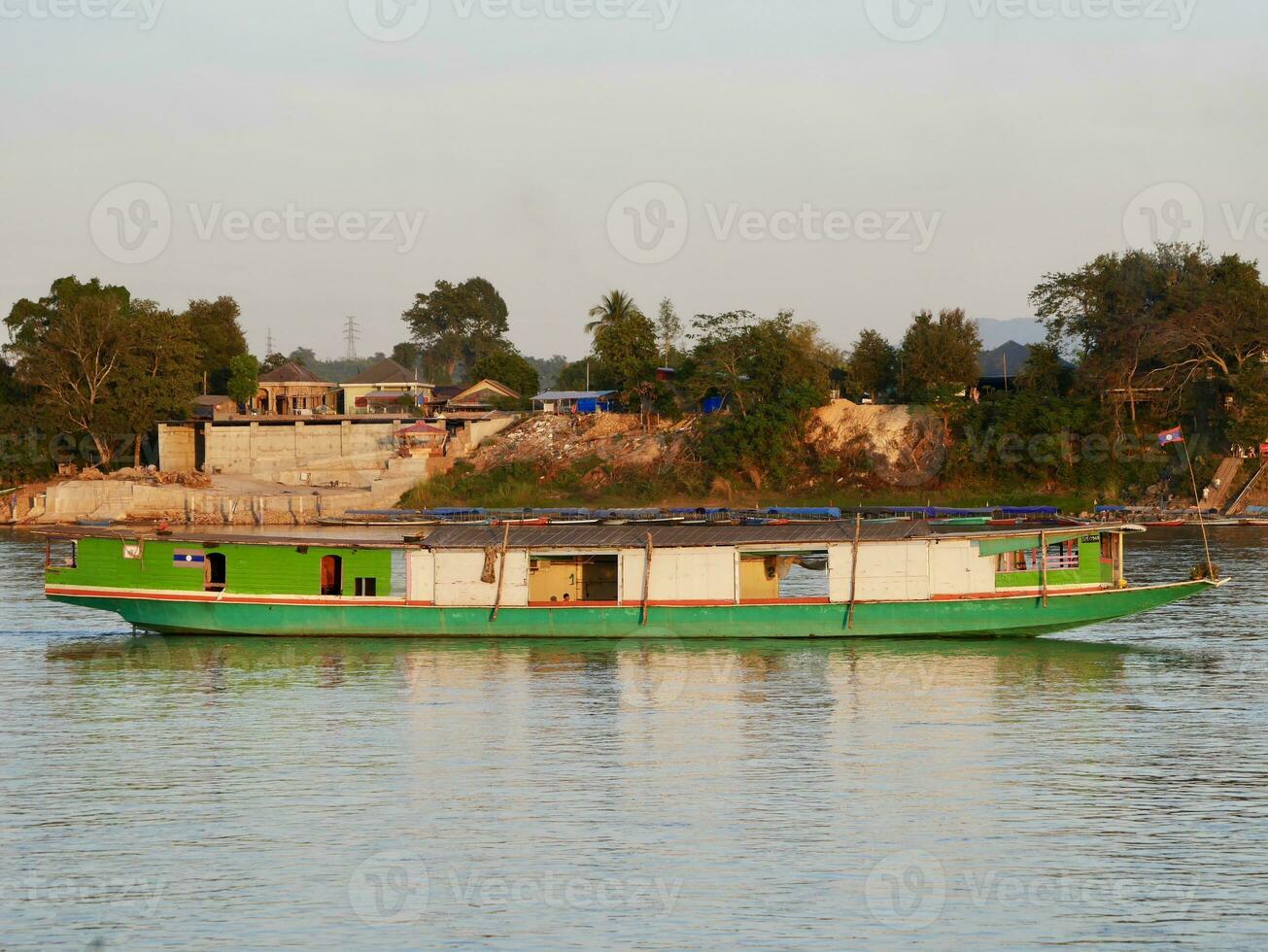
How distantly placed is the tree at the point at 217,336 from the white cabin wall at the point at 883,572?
80.1 metres

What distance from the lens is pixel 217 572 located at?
35.8 meters

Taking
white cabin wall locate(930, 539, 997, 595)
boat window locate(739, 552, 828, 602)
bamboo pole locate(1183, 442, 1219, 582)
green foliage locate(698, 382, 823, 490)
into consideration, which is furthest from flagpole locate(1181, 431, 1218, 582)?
green foliage locate(698, 382, 823, 490)

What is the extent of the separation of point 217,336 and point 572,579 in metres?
80.6

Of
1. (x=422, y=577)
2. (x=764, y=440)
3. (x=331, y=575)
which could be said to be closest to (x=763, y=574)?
(x=422, y=577)

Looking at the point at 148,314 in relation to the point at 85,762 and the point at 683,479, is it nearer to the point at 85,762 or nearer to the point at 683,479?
the point at 683,479

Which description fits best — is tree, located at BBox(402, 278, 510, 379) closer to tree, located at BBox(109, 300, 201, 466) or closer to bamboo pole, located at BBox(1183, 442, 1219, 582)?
tree, located at BBox(109, 300, 201, 466)

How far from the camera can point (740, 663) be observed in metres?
32.7

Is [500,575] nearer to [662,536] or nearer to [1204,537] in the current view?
[662,536]

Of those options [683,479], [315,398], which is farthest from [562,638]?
[315,398]

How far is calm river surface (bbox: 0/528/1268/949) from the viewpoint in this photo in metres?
17.1

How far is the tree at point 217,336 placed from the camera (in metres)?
109

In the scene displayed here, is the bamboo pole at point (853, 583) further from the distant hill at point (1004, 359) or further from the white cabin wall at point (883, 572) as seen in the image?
the distant hill at point (1004, 359)

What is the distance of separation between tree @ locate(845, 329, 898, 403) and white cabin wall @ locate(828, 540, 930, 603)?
5739 centimetres

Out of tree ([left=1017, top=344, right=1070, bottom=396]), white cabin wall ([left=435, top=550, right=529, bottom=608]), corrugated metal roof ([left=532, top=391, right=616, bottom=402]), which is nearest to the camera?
white cabin wall ([left=435, top=550, right=529, bottom=608])
